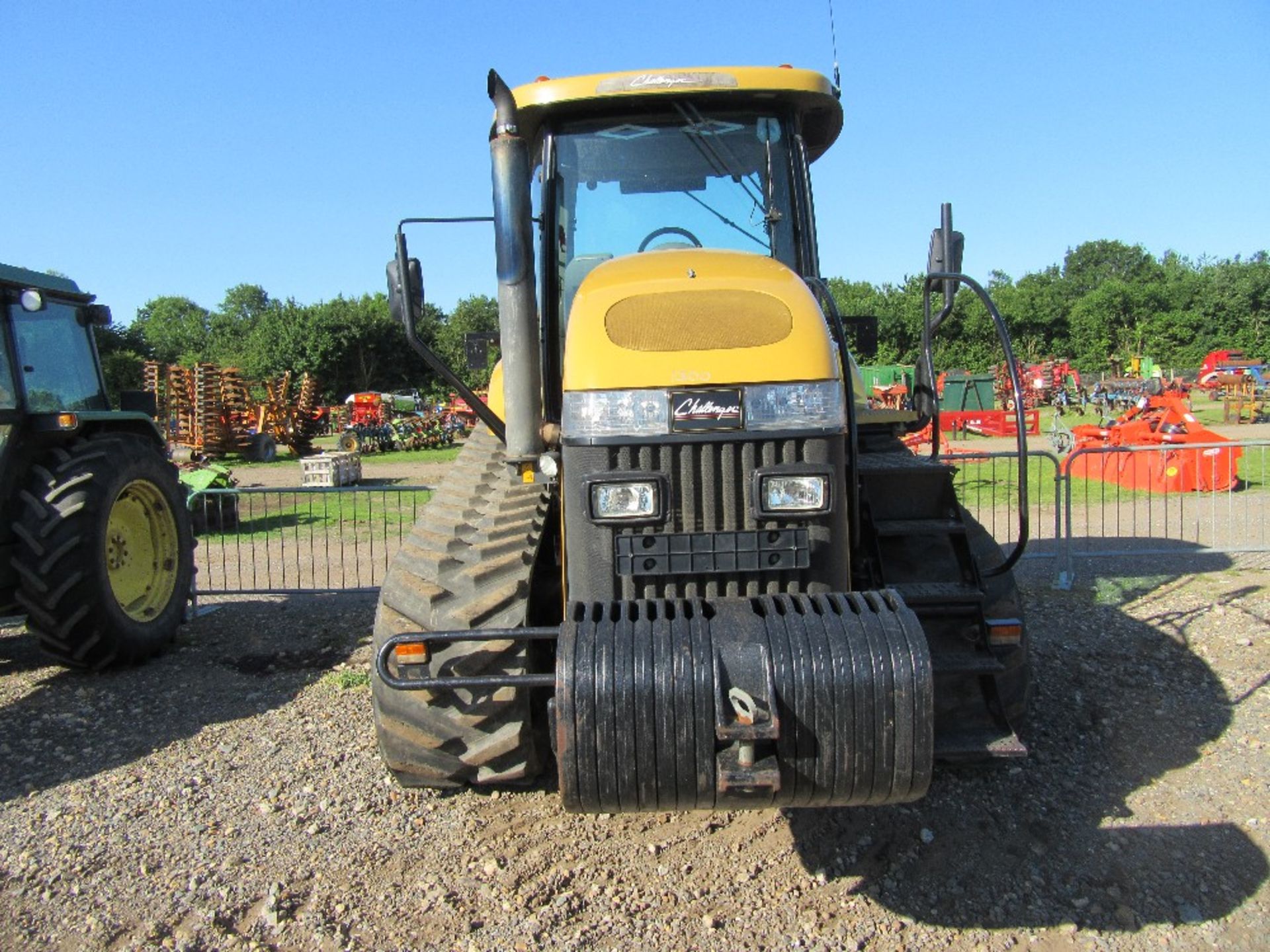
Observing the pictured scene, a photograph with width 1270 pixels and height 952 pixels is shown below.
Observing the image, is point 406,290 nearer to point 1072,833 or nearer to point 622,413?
point 622,413

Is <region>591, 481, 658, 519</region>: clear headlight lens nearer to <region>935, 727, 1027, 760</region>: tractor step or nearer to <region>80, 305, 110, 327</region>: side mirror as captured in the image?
<region>935, 727, 1027, 760</region>: tractor step

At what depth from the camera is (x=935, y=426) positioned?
166 inches

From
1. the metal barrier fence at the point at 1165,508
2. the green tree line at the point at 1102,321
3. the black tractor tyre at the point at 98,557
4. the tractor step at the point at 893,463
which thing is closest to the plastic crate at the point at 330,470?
the black tractor tyre at the point at 98,557

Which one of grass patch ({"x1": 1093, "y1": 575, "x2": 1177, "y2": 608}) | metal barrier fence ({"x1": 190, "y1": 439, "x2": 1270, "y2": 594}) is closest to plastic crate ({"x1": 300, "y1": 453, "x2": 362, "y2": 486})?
metal barrier fence ({"x1": 190, "y1": 439, "x2": 1270, "y2": 594})

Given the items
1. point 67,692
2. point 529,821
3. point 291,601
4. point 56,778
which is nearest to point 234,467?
point 291,601

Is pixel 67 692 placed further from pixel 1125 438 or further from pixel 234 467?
pixel 234 467

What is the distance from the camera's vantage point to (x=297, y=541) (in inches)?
329

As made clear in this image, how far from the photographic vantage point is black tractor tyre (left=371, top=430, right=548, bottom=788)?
3.25m

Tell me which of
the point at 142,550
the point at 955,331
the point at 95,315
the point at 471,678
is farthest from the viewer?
the point at 955,331

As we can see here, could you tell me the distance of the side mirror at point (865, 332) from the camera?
16.7ft

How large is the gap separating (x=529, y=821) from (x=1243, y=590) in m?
5.97

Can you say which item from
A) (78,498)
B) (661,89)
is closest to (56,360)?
(78,498)

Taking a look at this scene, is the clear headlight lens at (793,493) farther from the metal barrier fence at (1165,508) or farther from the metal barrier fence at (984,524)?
the metal barrier fence at (1165,508)

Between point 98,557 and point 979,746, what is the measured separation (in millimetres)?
4870
